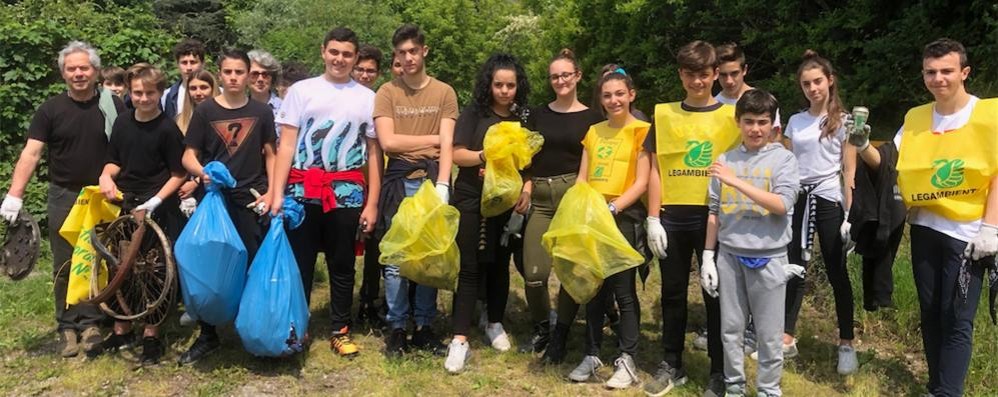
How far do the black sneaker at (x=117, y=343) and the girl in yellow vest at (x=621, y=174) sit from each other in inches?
101

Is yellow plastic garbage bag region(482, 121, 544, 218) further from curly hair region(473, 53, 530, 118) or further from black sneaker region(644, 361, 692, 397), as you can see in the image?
black sneaker region(644, 361, 692, 397)

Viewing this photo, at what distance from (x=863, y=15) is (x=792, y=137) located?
158 inches

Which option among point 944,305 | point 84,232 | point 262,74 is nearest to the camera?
point 944,305

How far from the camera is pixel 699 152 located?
3414 mm

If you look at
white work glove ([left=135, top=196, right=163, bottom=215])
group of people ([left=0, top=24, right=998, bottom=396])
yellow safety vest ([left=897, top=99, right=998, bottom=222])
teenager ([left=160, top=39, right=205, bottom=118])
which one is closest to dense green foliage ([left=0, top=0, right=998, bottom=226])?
teenager ([left=160, top=39, right=205, bottom=118])

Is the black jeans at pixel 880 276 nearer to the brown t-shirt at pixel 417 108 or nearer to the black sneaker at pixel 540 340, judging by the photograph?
the black sneaker at pixel 540 340

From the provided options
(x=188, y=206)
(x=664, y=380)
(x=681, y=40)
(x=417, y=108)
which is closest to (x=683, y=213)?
(x=664, y=380)

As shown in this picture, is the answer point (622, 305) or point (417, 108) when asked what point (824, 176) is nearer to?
point (622, 305)

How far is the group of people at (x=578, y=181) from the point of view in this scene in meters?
3.22

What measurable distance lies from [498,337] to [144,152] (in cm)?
224

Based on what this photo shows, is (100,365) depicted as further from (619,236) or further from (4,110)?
(4,110)

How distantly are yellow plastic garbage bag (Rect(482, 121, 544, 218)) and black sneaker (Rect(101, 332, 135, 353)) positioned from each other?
228 centimetres

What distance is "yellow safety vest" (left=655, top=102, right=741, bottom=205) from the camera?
340 centimetres

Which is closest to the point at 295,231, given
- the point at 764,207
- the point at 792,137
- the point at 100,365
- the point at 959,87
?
the point at 100,365
